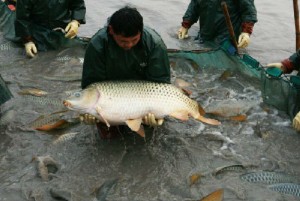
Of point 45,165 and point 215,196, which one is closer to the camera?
point 215,196

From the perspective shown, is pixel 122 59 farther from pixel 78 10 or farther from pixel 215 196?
pixel 78 10

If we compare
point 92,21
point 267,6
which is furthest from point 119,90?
point 267,6

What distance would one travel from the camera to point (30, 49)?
657 cm

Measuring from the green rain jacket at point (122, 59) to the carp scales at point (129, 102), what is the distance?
29 centimetres

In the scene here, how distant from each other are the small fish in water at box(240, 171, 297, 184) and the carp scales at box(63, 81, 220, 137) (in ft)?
2.90

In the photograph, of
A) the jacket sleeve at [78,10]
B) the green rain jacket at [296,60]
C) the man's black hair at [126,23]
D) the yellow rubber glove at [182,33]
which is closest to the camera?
the man's black hair at [126,23]

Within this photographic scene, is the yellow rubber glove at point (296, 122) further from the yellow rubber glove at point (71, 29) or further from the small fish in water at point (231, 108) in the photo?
the yellow rubber glove at point (71, 29)

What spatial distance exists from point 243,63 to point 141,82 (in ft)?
8.05

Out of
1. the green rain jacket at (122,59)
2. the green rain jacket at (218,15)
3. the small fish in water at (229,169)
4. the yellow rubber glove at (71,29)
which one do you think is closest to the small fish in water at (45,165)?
the green rain jacket at (122,59)

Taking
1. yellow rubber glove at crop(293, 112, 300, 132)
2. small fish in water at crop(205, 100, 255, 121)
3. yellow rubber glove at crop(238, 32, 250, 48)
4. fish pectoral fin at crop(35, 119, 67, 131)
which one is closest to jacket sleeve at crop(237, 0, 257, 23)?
yellow rubber glove at crop(238, 32, 250, 48)

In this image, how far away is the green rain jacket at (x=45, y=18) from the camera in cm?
647

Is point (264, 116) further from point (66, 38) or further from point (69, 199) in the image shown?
point (66, 38)

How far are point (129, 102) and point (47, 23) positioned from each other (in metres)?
3.73

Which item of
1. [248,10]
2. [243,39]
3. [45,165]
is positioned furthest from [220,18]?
[45,165]
